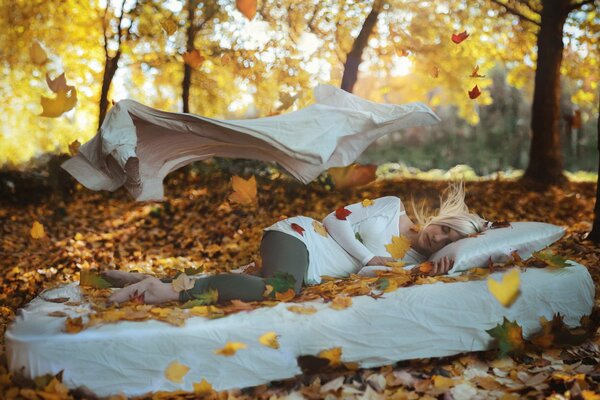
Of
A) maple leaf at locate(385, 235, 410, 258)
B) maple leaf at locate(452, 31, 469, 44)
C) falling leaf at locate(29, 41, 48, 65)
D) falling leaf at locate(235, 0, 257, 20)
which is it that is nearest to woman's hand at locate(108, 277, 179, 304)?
maple leaf at locate(385, 235, 410, 258)

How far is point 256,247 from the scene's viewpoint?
5035mm

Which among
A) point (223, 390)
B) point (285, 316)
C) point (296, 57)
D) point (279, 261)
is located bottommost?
point (223, 390)

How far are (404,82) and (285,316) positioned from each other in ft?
29.2

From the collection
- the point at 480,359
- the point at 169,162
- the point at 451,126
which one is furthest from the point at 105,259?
the point at 451,126

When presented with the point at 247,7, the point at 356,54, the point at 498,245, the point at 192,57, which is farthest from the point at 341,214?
the point at 192,57

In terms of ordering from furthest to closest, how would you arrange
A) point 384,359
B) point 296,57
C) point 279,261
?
point 296,57, point 279,261, point 384,359

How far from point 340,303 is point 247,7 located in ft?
16.1

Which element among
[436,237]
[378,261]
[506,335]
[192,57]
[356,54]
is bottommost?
[506,335]

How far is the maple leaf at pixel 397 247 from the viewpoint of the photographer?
294cm

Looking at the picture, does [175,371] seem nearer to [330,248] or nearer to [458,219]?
[330,248]

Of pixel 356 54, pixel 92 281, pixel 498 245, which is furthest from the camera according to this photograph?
pixel 356 54

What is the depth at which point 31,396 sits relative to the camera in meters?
1.98

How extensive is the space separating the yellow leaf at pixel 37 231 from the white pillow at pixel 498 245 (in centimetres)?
395

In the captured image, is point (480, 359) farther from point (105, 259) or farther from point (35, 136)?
point (35, 136)
